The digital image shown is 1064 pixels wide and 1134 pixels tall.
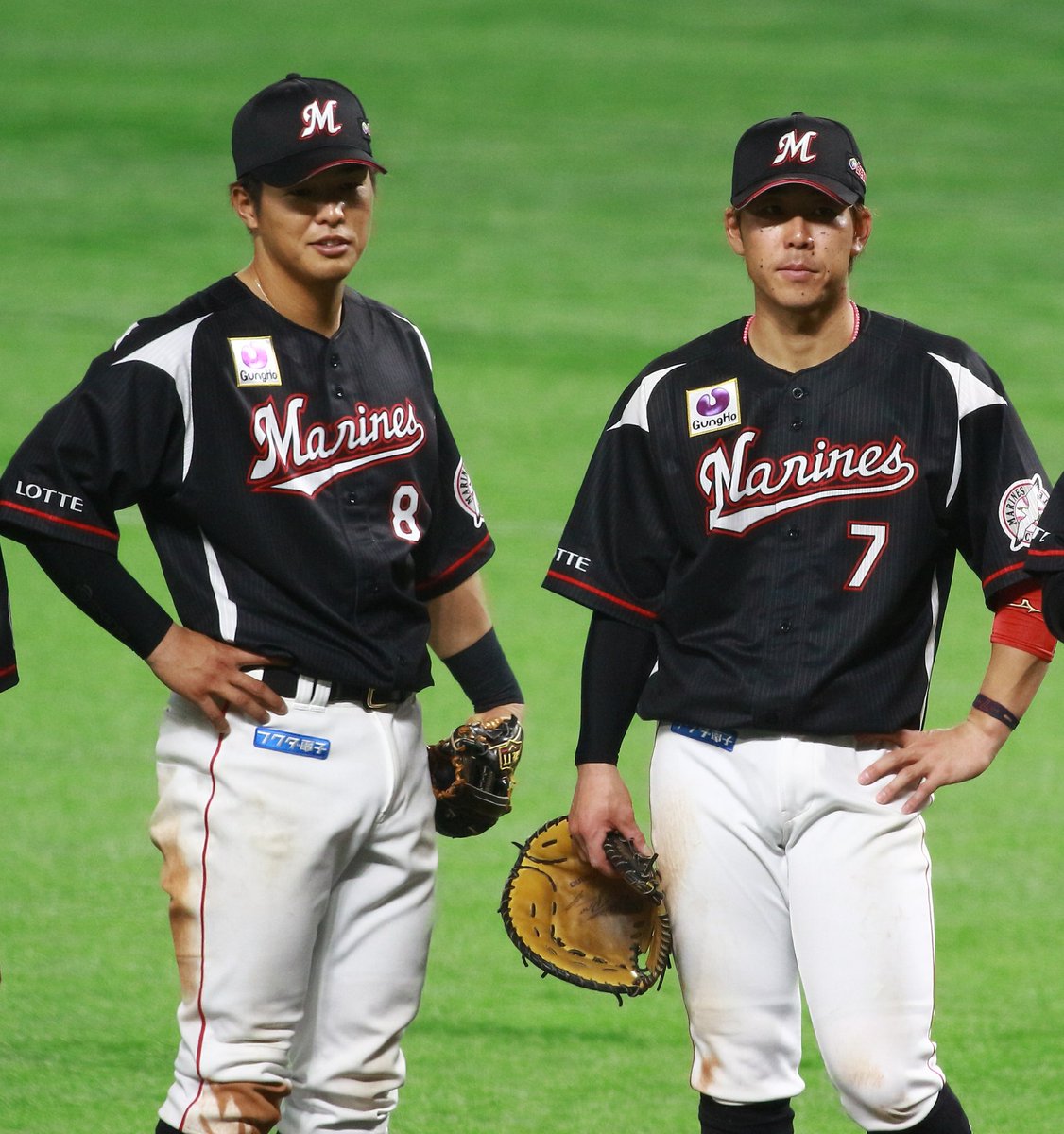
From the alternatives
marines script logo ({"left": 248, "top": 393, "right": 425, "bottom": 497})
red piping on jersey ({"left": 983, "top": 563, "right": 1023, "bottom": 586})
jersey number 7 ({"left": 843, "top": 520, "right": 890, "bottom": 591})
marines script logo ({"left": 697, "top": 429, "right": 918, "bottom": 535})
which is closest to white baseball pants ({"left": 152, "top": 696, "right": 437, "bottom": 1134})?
marines script logo ({"left": 248, "top": 393, "right": 425, "bottom": 497})

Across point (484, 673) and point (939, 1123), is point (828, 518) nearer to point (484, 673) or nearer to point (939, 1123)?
point (484, 673)

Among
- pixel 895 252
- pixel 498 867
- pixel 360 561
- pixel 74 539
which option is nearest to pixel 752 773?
pixel 360 561

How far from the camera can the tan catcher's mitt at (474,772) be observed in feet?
12.2

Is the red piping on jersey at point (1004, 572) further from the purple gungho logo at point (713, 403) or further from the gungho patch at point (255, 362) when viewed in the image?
the gungho patch at point (255, 362)

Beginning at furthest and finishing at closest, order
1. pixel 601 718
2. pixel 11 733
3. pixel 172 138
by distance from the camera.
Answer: pixel 172 138 → pixel 11 733 → pixel 601 718

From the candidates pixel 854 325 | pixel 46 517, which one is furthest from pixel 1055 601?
pixel 46 517

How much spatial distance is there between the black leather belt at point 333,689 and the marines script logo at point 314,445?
1.04 ft

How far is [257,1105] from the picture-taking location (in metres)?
3.35

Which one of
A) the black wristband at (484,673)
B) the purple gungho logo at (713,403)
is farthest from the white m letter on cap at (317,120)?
the black wristband at (484,673)

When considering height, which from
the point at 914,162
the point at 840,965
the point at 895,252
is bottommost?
the point at 840,965

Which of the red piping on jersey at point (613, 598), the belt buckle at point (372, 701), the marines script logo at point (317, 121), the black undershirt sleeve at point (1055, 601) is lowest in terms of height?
the belt buckle at point (372, 701)

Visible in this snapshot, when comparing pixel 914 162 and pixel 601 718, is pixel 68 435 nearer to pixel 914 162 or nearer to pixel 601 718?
pixel 601 718

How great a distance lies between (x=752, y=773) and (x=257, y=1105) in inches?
39.2

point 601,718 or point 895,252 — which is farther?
point 895,252
